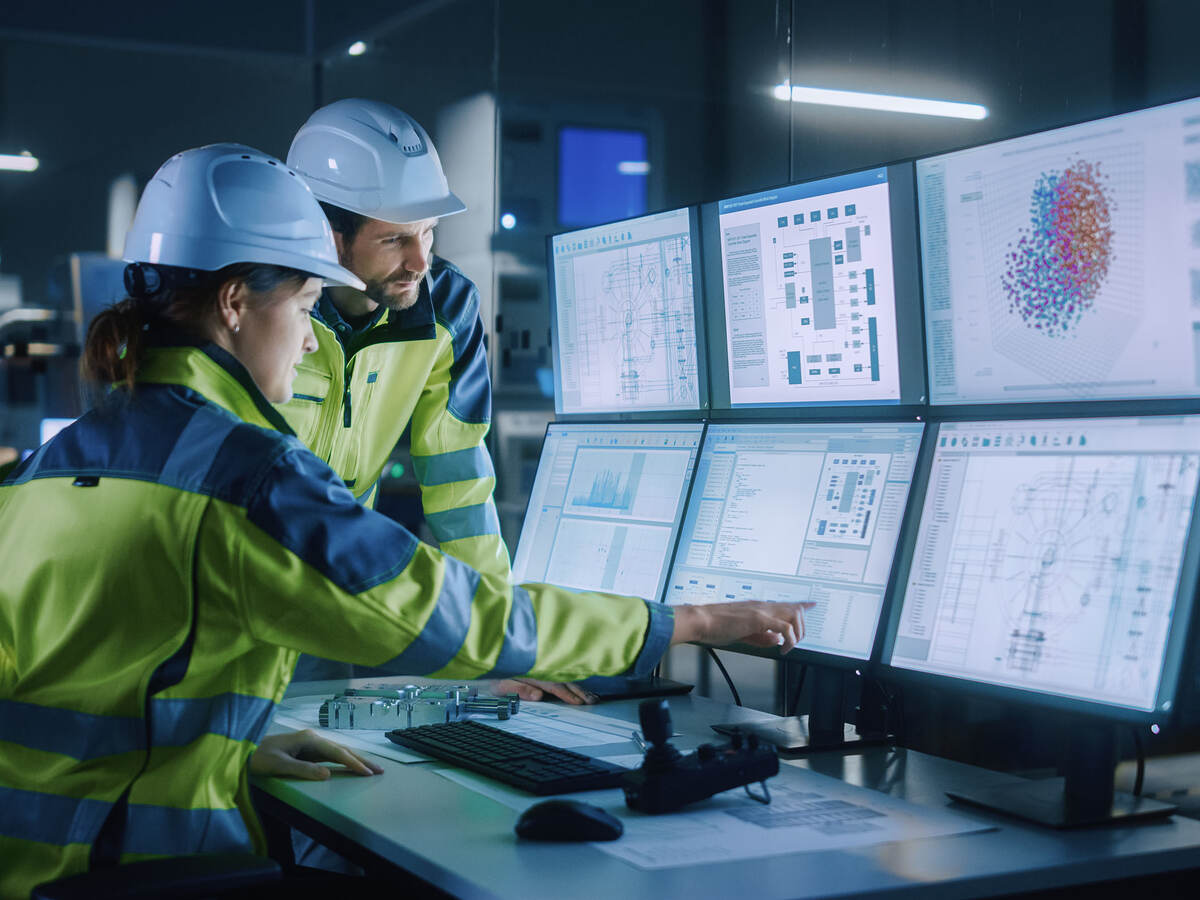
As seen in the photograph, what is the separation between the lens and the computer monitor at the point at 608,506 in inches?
76.8

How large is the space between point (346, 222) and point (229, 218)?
779 mm

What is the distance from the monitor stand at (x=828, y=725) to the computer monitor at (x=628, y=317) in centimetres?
50

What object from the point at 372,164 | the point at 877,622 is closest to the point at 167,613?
the point at 877,622

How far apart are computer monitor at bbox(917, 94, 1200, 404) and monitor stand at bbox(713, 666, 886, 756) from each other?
0.39 m

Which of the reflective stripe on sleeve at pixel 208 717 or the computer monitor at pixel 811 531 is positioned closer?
the reflective stripe on sleeve at pixel 208 717

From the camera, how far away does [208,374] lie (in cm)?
139

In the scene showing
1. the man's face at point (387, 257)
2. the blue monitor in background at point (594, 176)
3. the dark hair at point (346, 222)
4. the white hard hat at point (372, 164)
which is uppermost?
the blue monitor in background at point (594, 176)

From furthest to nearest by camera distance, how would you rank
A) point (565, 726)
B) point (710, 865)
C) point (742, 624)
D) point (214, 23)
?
point (214, 23) < point (565, 726) < point (742, 624) < point (710, 865)

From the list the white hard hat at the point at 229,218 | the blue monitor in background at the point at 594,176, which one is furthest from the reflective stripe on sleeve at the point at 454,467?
the blue monitor in background at the point at 594,176

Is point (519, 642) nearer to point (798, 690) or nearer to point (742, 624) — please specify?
point (742, 624)

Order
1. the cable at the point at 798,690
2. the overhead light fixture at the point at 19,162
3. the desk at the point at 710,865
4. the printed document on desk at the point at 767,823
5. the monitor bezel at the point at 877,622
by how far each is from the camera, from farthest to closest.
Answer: the overhead light fixture at the point at 19,162 < the cable at the point at 798,690 < the monitor bezel at the point at 877,622 < the printed document on desk at the point at 767,823 < the desk at the point at 710,865

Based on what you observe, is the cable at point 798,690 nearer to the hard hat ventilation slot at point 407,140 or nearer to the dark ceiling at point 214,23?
the hard hat ventilation slot at point 407,140

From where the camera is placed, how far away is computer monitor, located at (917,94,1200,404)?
1.34 metres

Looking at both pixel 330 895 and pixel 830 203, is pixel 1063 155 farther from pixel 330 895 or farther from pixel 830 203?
pixel 330 895
